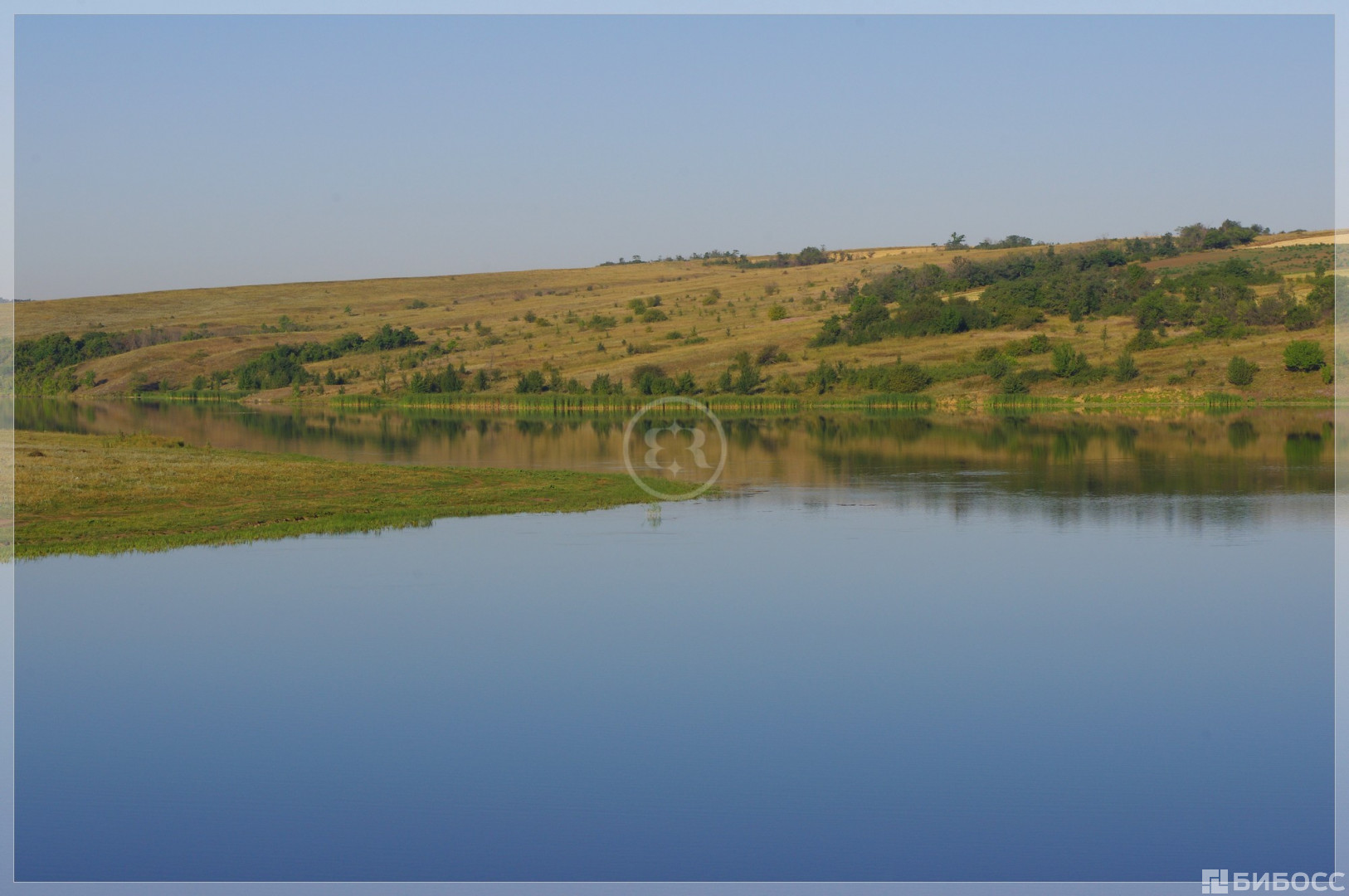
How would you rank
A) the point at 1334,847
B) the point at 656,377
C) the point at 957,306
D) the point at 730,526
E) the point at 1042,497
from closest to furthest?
1. the point at 1334,847
2. the point at 730,526
3. the point at 1042,497
4. the point at 656,377
5. the point at 957,306

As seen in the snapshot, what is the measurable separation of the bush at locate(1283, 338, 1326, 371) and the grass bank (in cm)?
5348

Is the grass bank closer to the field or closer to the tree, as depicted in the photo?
the field

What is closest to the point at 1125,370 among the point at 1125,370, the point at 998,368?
the point at 1125,370

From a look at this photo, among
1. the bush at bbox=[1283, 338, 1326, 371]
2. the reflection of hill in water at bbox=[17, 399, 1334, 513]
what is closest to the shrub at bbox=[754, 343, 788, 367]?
the reflection of hill in water at bbox=[17, 399, 1334, 513]

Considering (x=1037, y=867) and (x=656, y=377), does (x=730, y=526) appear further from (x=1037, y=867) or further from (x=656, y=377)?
(x=656, y=377)

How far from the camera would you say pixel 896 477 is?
37.4 meters

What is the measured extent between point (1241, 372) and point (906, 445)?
1365 inches

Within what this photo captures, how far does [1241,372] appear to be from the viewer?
7650cm

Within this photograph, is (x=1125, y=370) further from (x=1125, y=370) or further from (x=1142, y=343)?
(x=1142, y=343)

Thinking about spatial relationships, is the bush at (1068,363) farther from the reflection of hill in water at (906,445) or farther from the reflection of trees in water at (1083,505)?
the reflection of trees in water at (1083,505)

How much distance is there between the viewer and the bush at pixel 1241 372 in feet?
251

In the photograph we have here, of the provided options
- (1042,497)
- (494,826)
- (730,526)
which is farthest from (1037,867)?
(1042,497)

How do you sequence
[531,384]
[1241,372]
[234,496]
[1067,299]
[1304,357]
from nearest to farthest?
[234,496] < [1304,357] < [1241,372] < [531,384] < [1067,299]

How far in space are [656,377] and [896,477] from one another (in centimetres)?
5449
